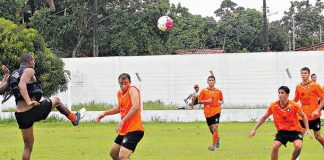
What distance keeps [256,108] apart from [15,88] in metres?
22.7

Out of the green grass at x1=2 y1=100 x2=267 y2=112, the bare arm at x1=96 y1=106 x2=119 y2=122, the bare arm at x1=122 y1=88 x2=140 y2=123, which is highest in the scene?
the bare arm at x1=122 y1=88 x2=140 y2=123

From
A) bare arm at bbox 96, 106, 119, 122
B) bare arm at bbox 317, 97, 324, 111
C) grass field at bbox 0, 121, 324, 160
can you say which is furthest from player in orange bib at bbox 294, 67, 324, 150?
bare arm at bbox 96, 106, 119, 122

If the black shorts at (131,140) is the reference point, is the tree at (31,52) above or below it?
above

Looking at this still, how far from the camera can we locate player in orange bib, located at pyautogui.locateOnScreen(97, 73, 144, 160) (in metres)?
13.0

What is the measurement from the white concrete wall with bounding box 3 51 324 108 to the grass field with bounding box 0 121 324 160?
20.1 feet

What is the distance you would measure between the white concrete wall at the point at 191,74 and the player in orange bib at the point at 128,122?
23192mm

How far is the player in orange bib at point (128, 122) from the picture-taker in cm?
1296

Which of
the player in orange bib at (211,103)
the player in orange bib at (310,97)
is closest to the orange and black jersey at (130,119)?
the player in orange bib at (310,97)

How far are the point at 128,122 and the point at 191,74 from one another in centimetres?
2667

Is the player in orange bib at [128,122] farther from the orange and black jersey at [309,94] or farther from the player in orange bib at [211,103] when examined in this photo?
the player in orange bib at [211,103]

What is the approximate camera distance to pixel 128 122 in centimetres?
1321

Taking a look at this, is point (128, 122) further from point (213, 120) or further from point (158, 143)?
point (158, 143)

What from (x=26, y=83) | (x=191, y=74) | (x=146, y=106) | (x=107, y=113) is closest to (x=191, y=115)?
(x=146, y=106)

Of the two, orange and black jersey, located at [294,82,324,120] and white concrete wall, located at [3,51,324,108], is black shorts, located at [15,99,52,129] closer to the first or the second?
orange and black jersey, located at [294,82,324,120]
